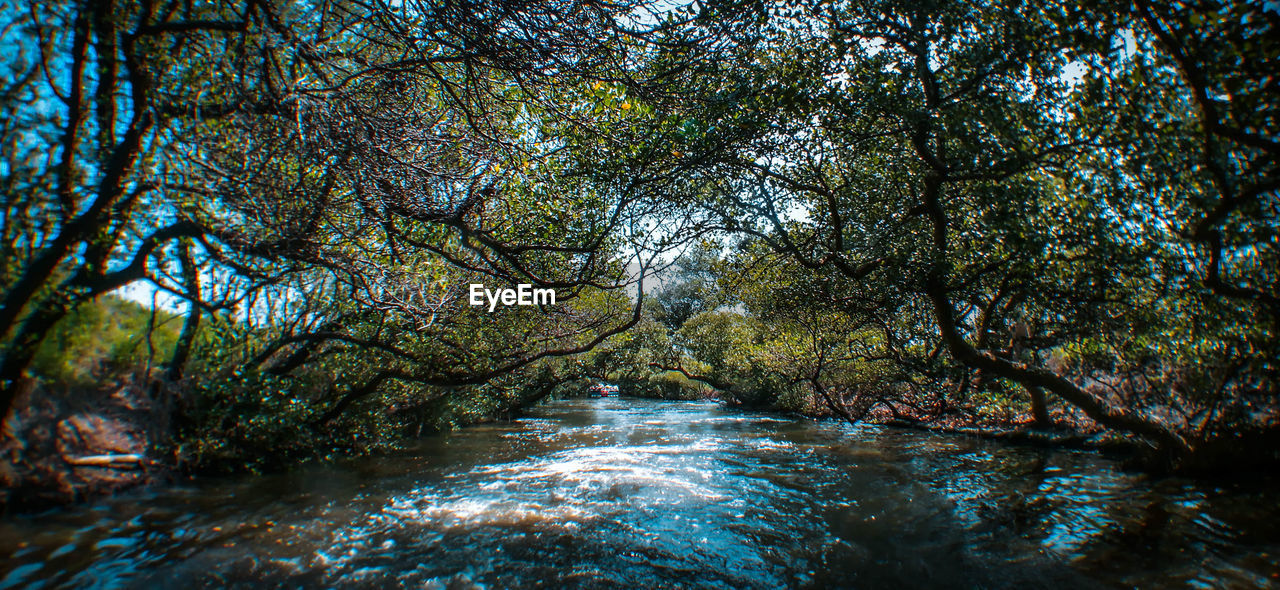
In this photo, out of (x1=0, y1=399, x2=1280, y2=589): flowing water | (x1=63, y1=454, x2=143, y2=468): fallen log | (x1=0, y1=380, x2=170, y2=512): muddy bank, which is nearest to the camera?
(x1=0, y1=399, x2=1280, y2=589): flowing water

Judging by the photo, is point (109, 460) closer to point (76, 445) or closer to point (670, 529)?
point (76, 445)

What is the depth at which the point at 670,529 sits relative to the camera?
7133mm

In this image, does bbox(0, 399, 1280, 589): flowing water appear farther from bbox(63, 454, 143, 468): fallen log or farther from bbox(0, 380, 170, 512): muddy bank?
bbox(63, 454, 143, 468): fallen log

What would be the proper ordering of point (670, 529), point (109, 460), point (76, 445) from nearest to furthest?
point (670, 529)
point (76, 445)
point (109, 460)

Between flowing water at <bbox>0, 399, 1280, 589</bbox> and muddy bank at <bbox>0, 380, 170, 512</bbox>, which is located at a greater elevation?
muddy bank at <bbox>0, 380, 170, 512</bbox>

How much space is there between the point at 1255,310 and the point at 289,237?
12.7 m

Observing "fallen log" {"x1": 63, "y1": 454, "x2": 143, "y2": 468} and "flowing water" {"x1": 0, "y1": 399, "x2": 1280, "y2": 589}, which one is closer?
"flowing water" {"x1": 0, "y1": 399, "x2": 1280, "y2": 589}

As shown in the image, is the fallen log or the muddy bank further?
the fallen log

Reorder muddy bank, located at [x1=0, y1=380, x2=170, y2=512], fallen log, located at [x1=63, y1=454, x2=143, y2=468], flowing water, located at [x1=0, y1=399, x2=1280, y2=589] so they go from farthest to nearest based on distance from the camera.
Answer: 1. fallen log, located at [x1=63, y1=454, x2=143, y2=468]
2. muddy bank, located at [x1=0, y1=380, x2=170, y2=512]
3. flowing water, located at [x1=0, y1=399, x2=1280, y2=589]

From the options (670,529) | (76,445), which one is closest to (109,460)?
(76,445)

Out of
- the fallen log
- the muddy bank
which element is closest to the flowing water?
the muddy bank

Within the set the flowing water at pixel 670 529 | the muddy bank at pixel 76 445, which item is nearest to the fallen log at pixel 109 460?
the muddy bank at pixel 76 445

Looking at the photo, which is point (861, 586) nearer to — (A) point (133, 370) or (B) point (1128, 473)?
(B) point (1128, 473)

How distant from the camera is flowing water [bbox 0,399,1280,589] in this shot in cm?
546
